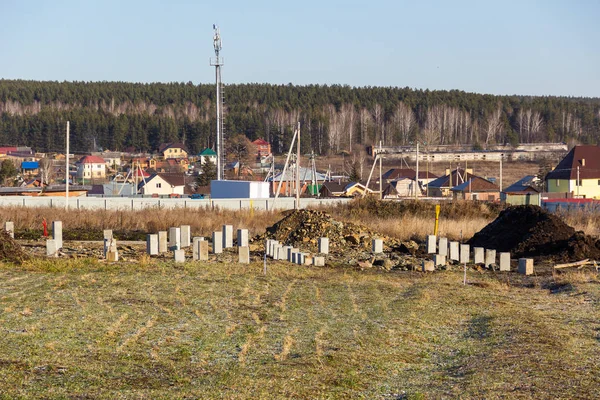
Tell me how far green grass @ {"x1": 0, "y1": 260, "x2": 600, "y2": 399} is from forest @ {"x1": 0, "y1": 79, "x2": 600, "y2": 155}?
3493 inches

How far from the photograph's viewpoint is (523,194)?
49.6m

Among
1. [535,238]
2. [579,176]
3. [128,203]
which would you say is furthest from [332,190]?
[535,238]

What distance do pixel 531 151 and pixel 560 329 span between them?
318 ft

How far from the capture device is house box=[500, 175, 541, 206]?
1779 inches

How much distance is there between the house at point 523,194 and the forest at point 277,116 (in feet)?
151

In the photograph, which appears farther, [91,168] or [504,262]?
[91,168]

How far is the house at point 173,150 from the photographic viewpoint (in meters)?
111

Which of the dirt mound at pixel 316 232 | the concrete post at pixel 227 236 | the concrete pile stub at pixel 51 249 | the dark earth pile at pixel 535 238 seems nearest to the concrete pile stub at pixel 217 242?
the concrete post at pixel 227 236

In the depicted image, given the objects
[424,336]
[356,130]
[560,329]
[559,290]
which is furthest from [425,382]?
[356,130]

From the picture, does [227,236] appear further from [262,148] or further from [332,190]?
[262,148]

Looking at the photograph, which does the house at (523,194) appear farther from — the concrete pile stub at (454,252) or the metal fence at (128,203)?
the concrete pile stub at (454,252)

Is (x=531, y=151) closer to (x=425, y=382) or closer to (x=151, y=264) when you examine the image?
(x=151, y=264)

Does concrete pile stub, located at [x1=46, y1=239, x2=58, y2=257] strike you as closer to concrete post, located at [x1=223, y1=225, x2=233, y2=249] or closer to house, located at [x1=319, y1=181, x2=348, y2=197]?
concrete post, located at [x1=223, y1=225, x2=233, y2=249]

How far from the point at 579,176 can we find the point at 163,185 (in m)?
32.4
